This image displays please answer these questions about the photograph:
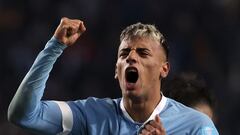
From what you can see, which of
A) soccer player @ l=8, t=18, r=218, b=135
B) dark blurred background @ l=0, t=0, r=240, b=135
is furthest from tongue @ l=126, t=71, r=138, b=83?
dark blurred background @ l=0, t=0, r=240, b=135

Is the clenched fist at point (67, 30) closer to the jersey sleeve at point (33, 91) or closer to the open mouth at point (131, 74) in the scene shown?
the jersey sleeve at point (33, 91)

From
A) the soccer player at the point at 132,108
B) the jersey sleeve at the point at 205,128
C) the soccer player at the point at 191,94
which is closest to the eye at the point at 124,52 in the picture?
the soccer player at the point at 132,108

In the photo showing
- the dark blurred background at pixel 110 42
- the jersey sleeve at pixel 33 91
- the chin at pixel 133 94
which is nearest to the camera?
the jersey sleeve at pixel 33 91

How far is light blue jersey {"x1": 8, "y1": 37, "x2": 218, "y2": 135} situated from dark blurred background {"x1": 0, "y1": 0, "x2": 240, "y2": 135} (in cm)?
427

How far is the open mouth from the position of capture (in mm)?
4549

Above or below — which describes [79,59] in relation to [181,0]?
below

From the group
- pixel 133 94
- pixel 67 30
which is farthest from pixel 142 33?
Result: pixel 67 30

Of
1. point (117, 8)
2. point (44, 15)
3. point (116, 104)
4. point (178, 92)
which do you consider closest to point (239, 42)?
point (117, 8)

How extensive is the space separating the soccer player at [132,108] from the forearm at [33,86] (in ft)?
0.16

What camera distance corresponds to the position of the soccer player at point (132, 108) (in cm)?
447

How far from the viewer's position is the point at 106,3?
10133 millimetres

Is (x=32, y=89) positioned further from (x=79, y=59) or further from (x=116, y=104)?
(x=79, y=59)

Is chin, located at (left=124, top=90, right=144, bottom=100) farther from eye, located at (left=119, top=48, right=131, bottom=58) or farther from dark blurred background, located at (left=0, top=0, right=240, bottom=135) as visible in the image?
dark blurred background, located at (left=0, top=0, right=240, bottom=135)

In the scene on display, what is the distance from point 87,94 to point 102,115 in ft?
15.4
